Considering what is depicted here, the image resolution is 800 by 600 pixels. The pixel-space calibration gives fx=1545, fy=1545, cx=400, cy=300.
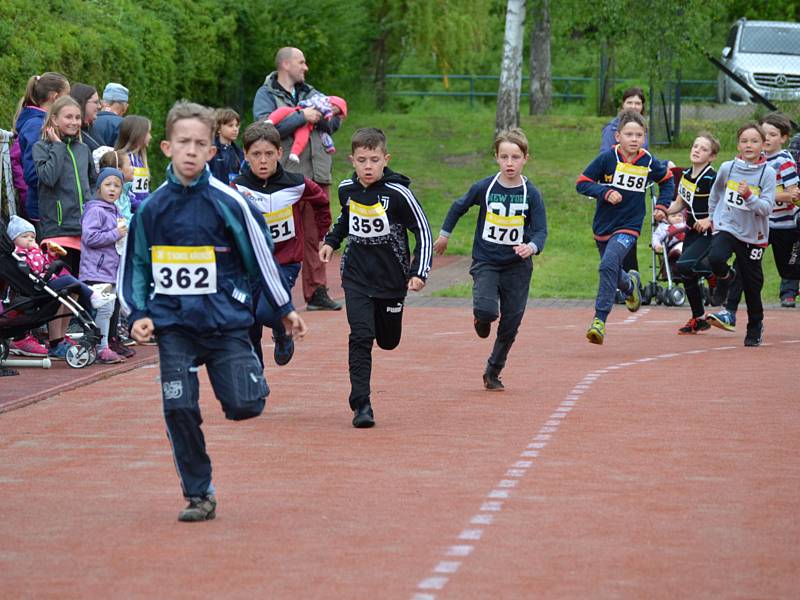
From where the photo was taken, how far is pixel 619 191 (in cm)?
1362

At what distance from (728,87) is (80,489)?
1097 inches

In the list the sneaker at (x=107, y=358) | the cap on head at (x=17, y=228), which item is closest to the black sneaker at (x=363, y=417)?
the sneaker at (x=107, y=358)

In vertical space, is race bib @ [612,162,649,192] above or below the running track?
above

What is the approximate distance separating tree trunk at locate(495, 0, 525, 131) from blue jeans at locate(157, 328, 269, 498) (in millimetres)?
23827

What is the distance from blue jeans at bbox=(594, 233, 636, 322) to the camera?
1327cm

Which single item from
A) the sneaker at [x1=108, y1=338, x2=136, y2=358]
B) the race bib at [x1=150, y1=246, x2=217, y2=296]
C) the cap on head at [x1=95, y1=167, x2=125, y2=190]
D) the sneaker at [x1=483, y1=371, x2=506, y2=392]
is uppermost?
the race bib at [x1=150, y1=246, x2=217, y2=296]

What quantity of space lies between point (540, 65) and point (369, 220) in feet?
91.9

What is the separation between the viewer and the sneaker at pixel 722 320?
14422 mm

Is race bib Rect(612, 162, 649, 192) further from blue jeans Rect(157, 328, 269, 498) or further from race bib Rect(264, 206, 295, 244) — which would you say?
blue jeans Rect(157, 328, 269, 498)

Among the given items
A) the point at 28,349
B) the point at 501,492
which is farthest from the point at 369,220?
the point at 28,349

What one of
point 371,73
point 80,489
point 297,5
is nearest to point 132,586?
point 80,489

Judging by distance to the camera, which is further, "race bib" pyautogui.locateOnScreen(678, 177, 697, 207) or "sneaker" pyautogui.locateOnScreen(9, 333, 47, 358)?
"race bib" pyautogui.locateOnScreen(678, 177, 697, 207)

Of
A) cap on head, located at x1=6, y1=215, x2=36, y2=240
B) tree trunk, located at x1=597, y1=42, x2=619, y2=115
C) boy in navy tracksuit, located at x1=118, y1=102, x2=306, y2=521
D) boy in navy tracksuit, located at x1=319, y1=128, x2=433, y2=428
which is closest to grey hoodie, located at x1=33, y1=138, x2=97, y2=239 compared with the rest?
cap on head, located at x1=6, y1=215, x2=36, y2=240

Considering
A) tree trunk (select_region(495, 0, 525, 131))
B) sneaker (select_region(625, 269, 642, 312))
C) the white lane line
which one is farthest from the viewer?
tree trunk (select_region(495, 0, 525, 131))
